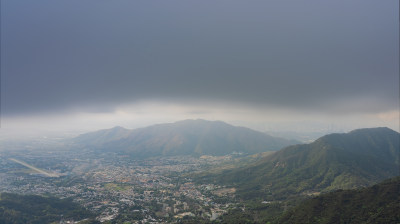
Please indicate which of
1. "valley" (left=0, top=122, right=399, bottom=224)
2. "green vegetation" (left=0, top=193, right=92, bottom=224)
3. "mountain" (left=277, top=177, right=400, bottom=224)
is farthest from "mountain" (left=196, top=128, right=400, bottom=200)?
"green vegetation" (left=0, top=193, right=92, bottom=224)

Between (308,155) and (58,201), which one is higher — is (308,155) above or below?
above

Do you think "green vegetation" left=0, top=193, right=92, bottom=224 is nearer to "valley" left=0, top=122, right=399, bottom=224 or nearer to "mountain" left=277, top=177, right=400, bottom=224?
"valley" left=0, top=122, right=399, bottom=224

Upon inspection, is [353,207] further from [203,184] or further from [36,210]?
[36,210]

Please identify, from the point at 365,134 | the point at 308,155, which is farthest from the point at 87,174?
the point at 365,134

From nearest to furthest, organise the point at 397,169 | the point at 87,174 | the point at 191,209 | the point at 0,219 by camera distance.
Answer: the point at 0,219 → the point at 191,209 → the point at 397,169 → the point at 87,174

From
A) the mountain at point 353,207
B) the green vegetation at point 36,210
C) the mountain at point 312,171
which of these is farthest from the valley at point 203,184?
the mountain at point 353,207

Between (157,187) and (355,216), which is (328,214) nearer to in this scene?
(355,216)

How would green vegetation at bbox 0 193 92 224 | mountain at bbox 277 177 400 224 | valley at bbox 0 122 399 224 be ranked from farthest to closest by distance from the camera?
valley at bbox 0 122 399 224, green vegetation at bbox 0 193 92 224, mountain at bbox 277 177 400 224
